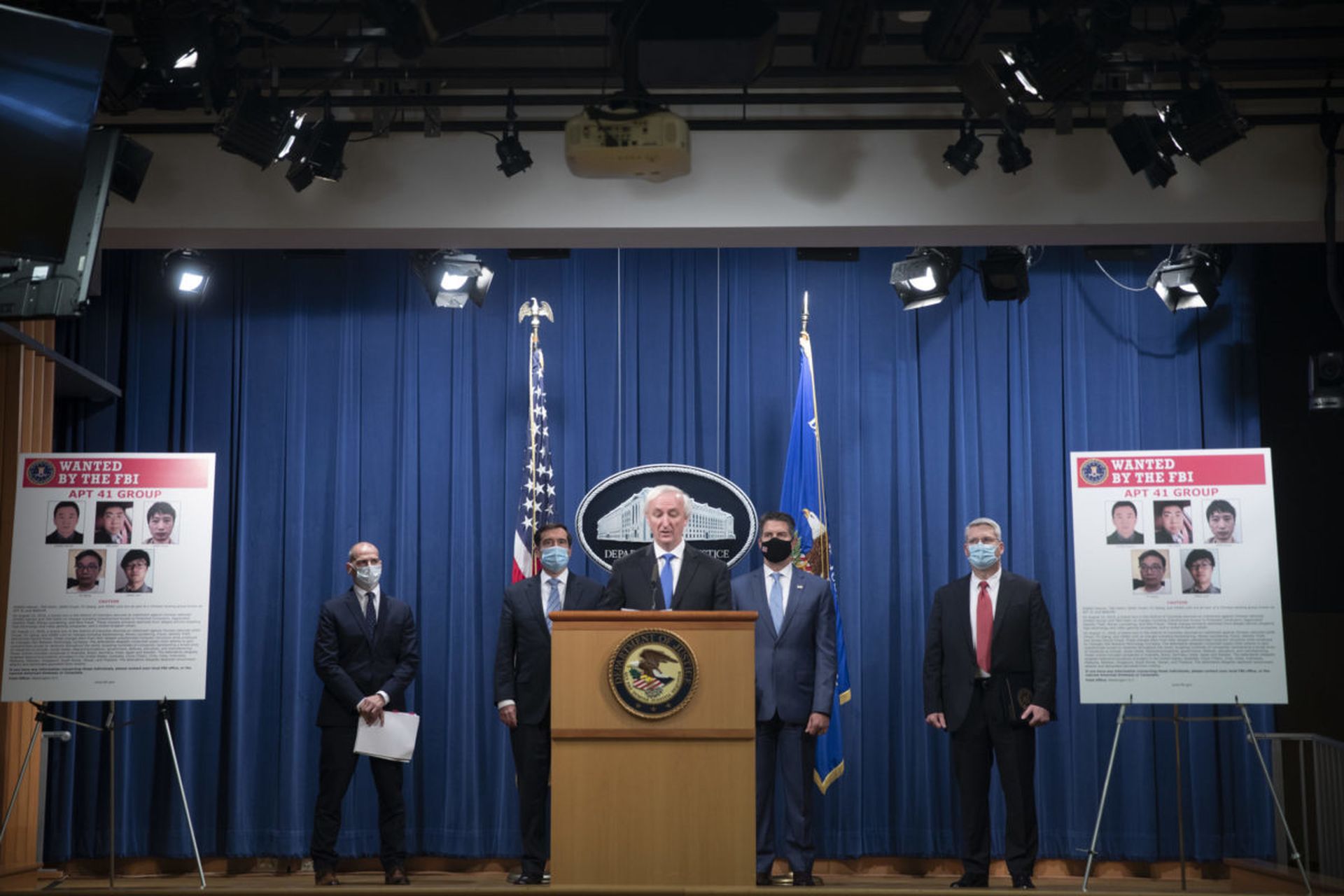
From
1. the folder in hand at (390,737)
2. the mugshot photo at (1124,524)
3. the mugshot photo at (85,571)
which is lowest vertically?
the folder in hand at (390,737)

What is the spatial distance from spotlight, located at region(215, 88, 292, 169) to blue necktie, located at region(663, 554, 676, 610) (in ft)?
7.73

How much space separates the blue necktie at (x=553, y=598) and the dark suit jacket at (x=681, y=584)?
0.54 m

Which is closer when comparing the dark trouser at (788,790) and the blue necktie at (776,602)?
the dark trouser at (788,790)

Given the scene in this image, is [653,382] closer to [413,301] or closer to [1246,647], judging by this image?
[413,301]

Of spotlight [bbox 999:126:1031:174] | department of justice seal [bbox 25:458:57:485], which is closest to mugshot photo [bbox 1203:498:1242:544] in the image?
spotlight [bbox 999:126:1031:174]

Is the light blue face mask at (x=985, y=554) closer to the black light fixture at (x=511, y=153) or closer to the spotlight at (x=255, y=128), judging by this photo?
the black light fixture at (x=511, y=153)

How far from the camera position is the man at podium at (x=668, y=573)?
245 inches

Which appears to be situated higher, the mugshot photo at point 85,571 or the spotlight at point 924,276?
the spotlight at point 924,276

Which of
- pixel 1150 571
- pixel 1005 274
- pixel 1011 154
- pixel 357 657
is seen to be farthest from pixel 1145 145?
pixel 357 657

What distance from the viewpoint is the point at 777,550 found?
6566 mm

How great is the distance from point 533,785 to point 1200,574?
314 centimetres

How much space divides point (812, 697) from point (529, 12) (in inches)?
126

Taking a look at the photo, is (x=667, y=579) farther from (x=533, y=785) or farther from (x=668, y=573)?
(x=533, y=785)

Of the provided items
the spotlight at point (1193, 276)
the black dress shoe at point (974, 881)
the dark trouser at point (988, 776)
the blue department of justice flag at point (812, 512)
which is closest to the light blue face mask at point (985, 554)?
the dark trouser at point (988, 776)
